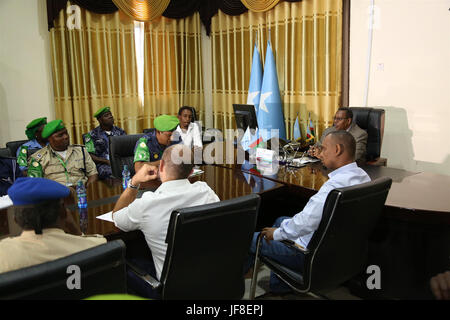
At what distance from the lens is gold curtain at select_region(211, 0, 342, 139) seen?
4.66m

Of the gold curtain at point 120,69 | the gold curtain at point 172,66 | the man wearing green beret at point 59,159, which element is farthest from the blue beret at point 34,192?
the gold curtain at point 172,66

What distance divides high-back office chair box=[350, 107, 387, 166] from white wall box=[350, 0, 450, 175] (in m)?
0.65

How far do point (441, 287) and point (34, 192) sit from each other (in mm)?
1535

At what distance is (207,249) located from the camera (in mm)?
1662

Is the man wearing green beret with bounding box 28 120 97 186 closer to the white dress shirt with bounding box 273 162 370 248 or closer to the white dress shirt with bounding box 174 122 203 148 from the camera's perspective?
the white dress shirt with bounding box 174 122 203 148

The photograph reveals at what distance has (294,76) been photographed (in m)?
5.08

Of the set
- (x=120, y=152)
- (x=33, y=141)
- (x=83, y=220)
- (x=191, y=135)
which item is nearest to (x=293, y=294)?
(x=83, y=220)

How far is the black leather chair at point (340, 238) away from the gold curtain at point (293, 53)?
2921mm

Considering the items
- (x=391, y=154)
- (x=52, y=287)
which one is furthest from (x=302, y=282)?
(x=391, y=154)

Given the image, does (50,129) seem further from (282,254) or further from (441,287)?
(441,287)

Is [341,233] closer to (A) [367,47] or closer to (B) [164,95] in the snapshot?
(A) [367,47]

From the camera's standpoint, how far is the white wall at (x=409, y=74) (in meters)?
3.88

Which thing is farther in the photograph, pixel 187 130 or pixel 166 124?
pixel 187 130

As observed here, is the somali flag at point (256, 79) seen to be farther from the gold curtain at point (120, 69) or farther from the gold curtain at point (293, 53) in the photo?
the gold curtain at point (120, 69)
